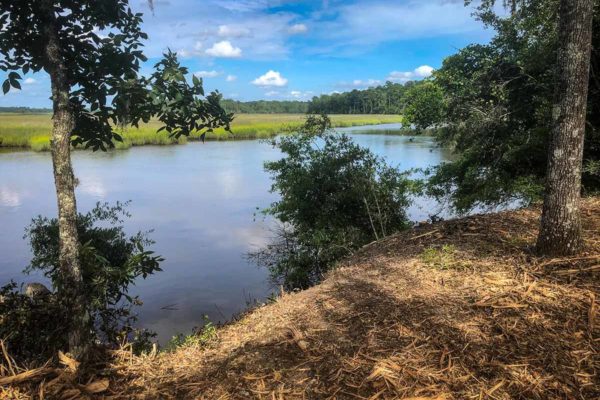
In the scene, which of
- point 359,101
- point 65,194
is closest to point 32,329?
point 65,194

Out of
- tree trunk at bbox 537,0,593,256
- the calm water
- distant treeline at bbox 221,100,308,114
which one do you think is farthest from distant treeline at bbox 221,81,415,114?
tree trunk at bbox 537,0,593,256

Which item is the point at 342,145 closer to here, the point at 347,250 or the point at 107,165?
the point at 347,250

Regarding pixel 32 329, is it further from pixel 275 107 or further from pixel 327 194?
pixel 275 107

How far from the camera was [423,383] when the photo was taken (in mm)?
2572

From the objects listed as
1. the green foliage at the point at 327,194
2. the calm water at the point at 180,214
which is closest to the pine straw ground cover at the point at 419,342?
the calm water at the point at 180,214

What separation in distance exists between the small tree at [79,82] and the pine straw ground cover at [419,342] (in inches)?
39.4

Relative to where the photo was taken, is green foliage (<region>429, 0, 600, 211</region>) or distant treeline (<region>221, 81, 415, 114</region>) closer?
green foliage (<region>429, 0, 600, 211</region>)

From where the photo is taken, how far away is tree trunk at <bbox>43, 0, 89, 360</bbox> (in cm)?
302

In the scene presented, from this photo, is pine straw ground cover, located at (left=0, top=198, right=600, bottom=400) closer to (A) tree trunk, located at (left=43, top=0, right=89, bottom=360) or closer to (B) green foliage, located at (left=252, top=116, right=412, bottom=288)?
(A) tree trunk, located at (left=43, top=0, right=89, bottom=360)

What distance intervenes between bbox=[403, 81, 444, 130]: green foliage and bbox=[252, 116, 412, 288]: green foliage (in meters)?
2.16

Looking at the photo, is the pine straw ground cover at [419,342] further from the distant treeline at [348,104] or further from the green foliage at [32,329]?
the distant treeline at [348,104]

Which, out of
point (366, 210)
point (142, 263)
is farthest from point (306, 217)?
point (142, 263)

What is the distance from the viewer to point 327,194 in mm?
11109

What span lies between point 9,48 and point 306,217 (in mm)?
8396
